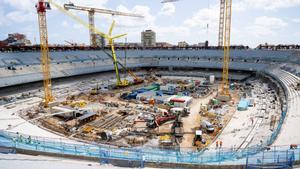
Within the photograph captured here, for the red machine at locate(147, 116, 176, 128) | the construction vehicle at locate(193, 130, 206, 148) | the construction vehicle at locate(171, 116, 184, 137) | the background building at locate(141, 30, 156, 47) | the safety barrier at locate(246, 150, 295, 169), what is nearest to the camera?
the safety barrier at locate(246, 150, 295, 169)

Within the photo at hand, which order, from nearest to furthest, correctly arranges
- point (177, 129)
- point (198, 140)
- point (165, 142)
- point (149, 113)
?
point (165, 142) → point (198, 140) → point (177, 129) → point (149, 113)

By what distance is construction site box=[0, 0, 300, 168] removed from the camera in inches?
531

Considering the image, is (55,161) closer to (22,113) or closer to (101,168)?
(101,168)

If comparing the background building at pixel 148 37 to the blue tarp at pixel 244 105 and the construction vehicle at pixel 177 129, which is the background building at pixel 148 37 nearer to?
the blue tarp at pixel 244 105

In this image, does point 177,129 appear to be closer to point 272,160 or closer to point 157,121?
point 157,121

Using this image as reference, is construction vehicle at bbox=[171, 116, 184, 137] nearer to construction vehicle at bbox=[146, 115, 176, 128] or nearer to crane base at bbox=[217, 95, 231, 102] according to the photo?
construction vehicle at bbox=[146, 115, 176, 128]

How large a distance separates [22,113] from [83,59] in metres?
33.9

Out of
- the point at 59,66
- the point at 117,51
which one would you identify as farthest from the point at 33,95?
the point at 117,51

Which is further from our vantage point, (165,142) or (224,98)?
(224,98)

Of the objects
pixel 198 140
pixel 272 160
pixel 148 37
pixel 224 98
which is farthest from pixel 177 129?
pixel 148 37

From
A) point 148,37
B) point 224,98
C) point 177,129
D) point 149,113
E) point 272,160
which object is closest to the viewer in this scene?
point 272,160

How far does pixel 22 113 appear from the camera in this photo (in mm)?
28672

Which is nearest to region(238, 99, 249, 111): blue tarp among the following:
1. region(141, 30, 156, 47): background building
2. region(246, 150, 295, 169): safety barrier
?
region(246, 150, 295, 169): safety barrier

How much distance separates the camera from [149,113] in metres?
28.8
